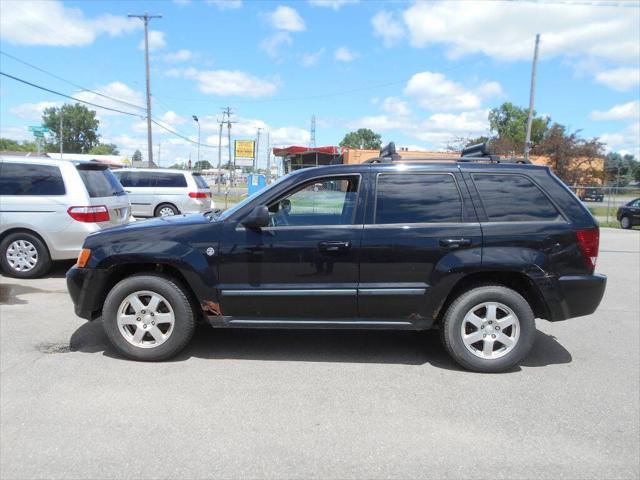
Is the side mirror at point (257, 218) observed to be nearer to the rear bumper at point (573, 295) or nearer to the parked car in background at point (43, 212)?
the rear bumper at point (573, 295)

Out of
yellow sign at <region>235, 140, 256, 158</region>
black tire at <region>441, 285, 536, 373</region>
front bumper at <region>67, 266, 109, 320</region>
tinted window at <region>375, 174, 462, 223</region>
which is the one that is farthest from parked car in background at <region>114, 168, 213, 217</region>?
yellow sign at <region>235, 140, 256, 158</region>

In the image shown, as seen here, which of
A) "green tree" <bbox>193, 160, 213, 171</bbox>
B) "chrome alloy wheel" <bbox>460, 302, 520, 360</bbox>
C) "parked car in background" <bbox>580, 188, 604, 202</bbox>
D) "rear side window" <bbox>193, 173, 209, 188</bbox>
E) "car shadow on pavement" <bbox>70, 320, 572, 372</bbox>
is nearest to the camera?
"chrome alloy wheel" <bbox>460, 302, 520, 360</bbox>

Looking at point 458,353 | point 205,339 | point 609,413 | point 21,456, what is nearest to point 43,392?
point 21,456

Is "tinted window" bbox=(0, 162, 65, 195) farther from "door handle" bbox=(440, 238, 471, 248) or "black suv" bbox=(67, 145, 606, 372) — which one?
"door handle" bbox=(440, 238, 471, 248)

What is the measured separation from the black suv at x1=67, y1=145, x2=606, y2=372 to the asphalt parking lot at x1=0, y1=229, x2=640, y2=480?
1.28ft

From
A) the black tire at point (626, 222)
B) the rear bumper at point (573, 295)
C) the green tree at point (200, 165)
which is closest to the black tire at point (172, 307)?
the rear bumper at point (573, 295)

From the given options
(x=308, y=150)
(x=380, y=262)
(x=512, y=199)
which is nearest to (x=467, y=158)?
(x=512, y=199)

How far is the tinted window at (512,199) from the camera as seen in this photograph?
4.21 m

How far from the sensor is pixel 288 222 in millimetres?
4320

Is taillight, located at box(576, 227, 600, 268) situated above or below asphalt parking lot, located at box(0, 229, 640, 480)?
above

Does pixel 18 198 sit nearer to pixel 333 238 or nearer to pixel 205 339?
pixel 205 339

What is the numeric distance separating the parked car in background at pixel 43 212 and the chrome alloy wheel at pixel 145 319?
11.2 ft

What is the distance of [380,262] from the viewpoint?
413cm

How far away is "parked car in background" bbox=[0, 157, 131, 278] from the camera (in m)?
7.18
